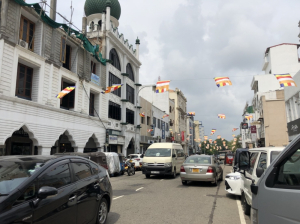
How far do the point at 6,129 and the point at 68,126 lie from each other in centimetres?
577

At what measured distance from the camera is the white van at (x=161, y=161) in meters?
15.0

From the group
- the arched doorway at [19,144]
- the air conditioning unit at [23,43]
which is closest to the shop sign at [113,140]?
the arched doorway at [19,144]

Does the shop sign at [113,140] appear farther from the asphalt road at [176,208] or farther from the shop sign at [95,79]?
the asphalt road at [176,208]

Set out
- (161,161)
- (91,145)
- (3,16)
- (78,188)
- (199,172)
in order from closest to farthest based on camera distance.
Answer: (78,188) < (199,172) < (3,16) < (161,161) < (91,145)

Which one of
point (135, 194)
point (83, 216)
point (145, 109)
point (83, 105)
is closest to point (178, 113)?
point (145, 109)

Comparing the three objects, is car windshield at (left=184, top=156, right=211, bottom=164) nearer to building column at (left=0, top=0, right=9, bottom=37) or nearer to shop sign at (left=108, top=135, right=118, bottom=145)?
building column at (left=0, top=0, right=9, bottom=37)

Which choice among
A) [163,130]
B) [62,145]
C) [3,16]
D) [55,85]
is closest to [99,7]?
[55,85]

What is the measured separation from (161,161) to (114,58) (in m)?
18.2

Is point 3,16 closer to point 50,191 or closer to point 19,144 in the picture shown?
point 19,144

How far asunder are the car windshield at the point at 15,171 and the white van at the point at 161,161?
37.7ft

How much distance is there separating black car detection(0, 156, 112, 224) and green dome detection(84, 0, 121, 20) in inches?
1141

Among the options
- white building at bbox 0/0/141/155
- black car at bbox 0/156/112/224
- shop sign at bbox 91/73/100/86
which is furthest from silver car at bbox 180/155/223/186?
shop sign at bbox 91/73/100/86

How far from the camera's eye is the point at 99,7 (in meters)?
30.4

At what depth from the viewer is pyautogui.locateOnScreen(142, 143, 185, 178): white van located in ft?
49.3
